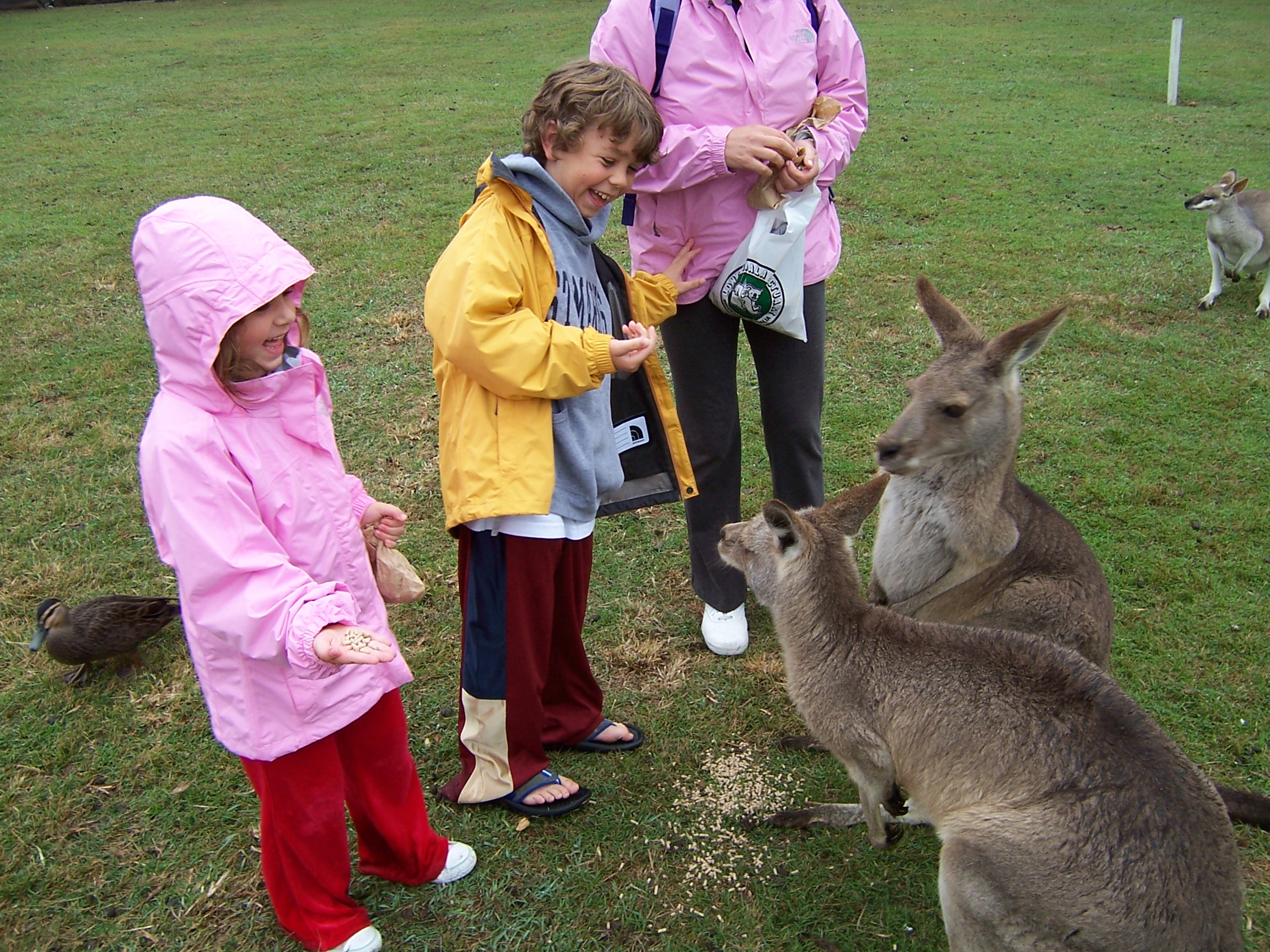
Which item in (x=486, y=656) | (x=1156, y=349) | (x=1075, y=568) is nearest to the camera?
(x=486, y=656)

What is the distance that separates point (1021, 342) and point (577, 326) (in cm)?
141

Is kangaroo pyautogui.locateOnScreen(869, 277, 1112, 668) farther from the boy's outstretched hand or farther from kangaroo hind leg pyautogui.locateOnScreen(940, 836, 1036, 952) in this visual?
the boy's outstretched hand

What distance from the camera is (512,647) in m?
2.61

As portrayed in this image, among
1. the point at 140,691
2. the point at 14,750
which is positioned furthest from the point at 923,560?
the point at 14,750

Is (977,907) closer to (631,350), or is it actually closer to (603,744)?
(603,744)

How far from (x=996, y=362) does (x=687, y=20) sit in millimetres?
1427

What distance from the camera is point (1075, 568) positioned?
2.83 meters

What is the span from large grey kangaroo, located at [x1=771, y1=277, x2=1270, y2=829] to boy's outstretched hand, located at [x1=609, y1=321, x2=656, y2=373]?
941 millimetres

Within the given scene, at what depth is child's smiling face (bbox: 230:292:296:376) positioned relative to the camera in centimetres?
190

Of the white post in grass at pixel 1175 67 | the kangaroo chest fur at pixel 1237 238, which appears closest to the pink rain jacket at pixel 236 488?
the kangaroo chest fur at pixel 1237 238

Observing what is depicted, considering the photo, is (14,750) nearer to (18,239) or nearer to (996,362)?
(996,362)

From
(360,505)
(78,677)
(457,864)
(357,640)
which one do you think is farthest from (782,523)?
(78,677)

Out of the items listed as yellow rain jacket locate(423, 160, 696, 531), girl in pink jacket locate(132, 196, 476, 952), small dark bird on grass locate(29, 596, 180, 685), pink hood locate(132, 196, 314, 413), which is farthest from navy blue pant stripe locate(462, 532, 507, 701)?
small dark bird on grass locate(29, 596, 180, 685)

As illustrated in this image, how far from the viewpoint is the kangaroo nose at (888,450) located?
287cm
